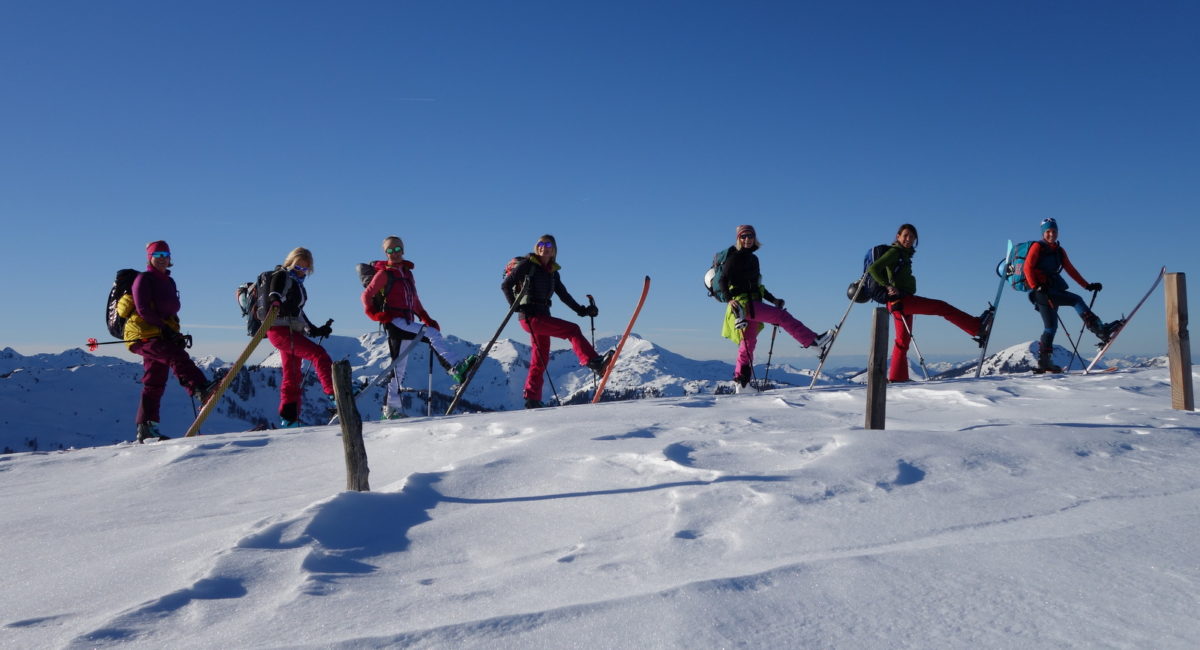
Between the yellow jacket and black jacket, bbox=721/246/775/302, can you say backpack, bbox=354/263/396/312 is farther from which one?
black jacket, bbox=721/246/775/302

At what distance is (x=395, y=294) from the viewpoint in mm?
9250

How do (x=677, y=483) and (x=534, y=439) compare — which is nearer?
(x=677, y=483)

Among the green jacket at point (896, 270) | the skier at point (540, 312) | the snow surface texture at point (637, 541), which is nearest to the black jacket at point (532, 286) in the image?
the skier at point (540, 312)

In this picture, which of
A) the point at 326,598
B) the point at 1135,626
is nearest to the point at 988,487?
the point at 1135,626

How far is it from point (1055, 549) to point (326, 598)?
10.2ft

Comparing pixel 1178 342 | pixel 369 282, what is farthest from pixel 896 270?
pixel 369 282

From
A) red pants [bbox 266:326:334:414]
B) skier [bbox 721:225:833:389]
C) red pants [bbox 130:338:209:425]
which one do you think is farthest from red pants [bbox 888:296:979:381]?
red pants [bbox 130:338:209:425]

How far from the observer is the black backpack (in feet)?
27.9

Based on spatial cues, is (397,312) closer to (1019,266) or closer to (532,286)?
(532,286)

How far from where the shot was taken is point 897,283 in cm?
982

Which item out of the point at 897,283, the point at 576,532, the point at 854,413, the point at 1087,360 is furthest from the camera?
the point at 1087,360

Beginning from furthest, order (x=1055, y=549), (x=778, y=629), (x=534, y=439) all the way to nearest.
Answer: (x=534, y=439)
(x=1055, y=549)
(x=778, y=629)

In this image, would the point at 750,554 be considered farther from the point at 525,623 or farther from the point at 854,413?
the point at 854,413

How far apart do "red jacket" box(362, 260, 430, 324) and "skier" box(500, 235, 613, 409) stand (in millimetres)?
1266
